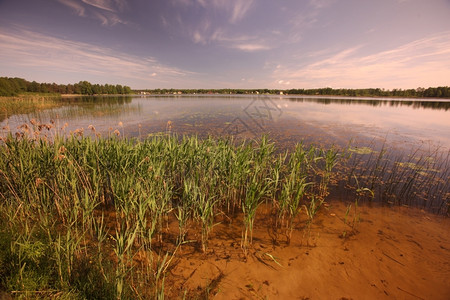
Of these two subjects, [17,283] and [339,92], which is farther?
[339,92]

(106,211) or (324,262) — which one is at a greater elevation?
(106,211)

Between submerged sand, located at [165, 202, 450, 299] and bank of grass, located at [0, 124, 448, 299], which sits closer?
bank of grass, located at [0, 124, 448, 299]

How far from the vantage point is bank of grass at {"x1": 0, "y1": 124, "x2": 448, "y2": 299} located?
2.50 metres

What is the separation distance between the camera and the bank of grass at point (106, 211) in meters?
2.50

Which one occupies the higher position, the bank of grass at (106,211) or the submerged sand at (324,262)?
the bank of grass at (106,211)

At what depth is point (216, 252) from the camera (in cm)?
378

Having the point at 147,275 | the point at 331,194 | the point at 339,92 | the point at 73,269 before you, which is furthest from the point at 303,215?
the point at 339,92

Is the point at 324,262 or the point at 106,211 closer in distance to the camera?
the point at 324,262

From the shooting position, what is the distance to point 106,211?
200 inches

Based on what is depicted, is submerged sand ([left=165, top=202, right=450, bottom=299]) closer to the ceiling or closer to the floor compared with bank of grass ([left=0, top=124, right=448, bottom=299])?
closer to the floor

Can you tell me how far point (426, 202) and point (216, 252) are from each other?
695 cm

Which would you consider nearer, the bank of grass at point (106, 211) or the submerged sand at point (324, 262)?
the bank of grass at point (106, 211)

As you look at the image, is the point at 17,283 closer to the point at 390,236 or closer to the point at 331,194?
the point at 390,236

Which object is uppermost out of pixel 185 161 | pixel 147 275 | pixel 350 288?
pixel 185 161
